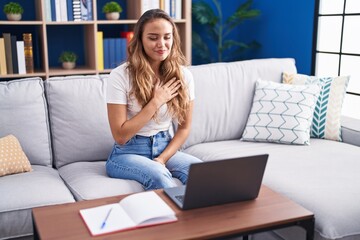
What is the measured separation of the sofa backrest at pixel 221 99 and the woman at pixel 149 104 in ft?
1.38

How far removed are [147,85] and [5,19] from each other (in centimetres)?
206

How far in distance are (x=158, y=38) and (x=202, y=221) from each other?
883mm

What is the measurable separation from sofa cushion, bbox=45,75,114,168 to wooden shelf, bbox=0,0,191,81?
1166 millimetres

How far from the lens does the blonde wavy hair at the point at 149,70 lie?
75.5 inches

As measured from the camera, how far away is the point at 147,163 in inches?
73.6

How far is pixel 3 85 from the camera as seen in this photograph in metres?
2.15

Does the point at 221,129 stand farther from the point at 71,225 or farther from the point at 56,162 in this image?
the point at 71,225

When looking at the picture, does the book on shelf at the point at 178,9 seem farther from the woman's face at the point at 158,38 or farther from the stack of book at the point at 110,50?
the woman's face at the point at 158,38

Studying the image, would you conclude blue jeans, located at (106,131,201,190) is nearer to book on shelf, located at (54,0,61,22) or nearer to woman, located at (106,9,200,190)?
woman, located at (106,9,200,190)

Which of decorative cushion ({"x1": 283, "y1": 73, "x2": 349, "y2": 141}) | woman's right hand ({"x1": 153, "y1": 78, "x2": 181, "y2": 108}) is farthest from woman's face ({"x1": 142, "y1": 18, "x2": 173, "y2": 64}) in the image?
decorative cushion ({"x1": 283, "y1": 73, "x2": 349, "y2": 141})

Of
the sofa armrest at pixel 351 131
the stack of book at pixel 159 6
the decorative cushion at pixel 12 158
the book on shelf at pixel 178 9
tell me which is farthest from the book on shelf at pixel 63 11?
the sofa armrest at pixel 351 131

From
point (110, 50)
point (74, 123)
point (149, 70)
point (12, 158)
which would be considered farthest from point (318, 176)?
point (110, 50)

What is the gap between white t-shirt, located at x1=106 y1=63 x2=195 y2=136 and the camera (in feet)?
6.24

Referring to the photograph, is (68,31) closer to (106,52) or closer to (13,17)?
(106,52)
